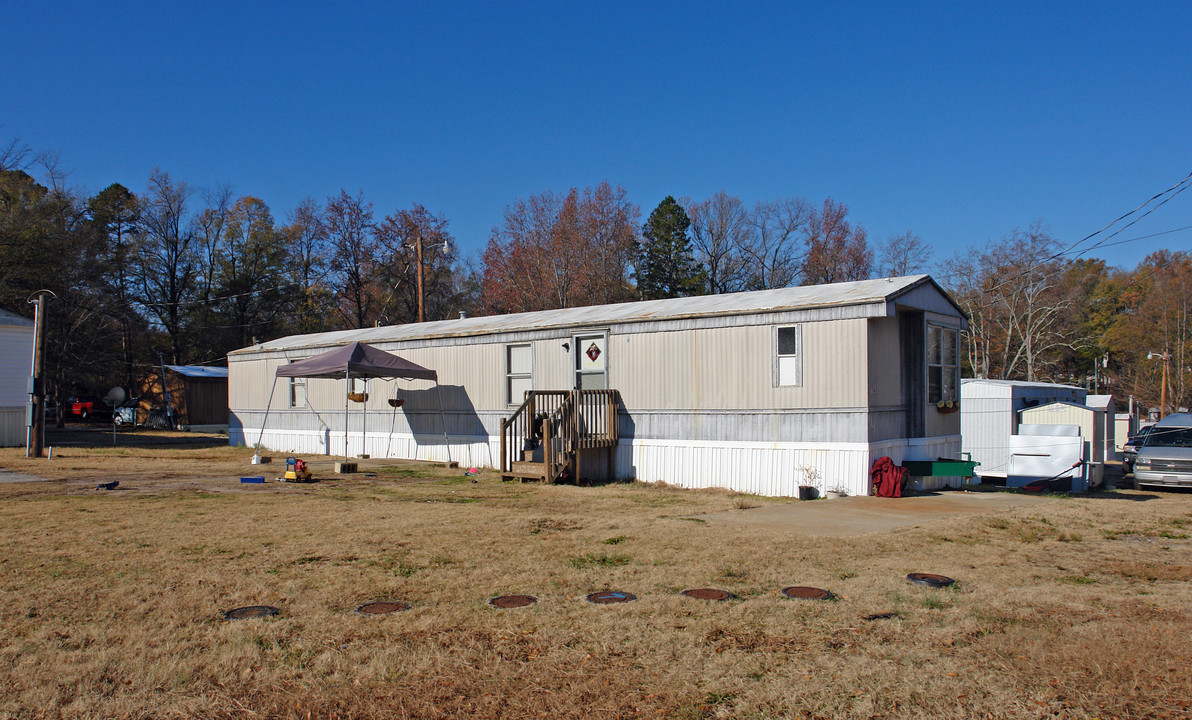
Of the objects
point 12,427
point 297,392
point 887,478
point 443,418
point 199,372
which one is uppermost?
point 199,372

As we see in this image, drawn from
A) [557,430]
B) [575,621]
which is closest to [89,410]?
[557,430]

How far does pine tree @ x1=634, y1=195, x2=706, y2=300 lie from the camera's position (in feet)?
140

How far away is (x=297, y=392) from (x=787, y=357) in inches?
552

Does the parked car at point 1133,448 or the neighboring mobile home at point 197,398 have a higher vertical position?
the neighboring mobile home at point 197,398

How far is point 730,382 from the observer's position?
1428cm

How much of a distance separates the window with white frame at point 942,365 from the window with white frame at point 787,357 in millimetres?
2699

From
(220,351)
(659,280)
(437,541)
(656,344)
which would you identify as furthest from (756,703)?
(220,351)

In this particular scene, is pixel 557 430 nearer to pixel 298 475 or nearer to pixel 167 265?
pixel 298 475

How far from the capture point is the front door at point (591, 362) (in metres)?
16.0

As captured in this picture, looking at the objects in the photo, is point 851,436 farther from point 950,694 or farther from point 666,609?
point 950,694

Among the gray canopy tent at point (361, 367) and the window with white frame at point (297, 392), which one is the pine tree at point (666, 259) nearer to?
the window with white frame at point (297, 392)

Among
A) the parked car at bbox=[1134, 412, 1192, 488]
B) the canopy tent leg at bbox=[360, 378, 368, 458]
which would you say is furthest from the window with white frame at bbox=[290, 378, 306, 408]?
the parked car at bbox=[1134, 412, 1192, 488]

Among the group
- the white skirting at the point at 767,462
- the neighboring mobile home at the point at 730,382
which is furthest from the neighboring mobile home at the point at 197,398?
the white skirting at the point at 767,462

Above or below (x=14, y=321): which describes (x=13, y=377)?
below
